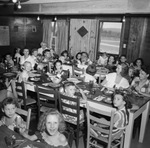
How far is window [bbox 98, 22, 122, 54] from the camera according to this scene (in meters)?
7.97

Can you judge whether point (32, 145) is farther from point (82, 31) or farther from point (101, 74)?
point (82, 31)

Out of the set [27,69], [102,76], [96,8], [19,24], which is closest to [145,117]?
[102,76]

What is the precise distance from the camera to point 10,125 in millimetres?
2662

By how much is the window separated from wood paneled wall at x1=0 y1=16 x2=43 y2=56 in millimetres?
3670

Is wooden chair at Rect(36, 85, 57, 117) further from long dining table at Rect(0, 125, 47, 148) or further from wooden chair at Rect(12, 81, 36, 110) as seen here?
long dining table at Rect(0, 125, 47, 148)

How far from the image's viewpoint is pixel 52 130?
217cm

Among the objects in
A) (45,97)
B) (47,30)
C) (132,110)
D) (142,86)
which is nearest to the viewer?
(132,110)

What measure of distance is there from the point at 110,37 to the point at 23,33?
16.2 ft

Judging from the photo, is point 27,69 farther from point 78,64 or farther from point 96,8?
point 96,8

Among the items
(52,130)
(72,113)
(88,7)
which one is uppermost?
(88,7)

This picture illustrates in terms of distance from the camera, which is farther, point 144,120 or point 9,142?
point 144,120

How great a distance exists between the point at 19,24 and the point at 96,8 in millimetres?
5687

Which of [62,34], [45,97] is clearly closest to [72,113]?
[45,97]

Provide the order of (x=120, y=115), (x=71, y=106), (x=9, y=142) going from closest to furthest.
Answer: (x=9, y=142)
(x=120, y=115)
(x=71, y=106)
